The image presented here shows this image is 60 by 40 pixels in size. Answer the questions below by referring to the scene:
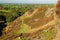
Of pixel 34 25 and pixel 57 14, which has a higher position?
pixel 57 14

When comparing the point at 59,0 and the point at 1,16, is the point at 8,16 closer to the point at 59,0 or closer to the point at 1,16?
the point at 1,16

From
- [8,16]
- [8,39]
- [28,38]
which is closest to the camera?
[28,38]

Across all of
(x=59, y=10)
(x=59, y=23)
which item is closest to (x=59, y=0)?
(x=59, y=10)

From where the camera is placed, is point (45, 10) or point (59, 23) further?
point (45, 10)

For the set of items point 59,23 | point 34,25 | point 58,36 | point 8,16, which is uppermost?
point 59,23

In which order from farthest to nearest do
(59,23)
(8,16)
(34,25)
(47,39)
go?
1. (8,16)
2. (34,25)
3. (47,39)
4. (59,23)

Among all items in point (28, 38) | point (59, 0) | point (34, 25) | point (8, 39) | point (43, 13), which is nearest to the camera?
point (59, 0)

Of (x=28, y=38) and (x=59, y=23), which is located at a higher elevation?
(x=59, y=23)

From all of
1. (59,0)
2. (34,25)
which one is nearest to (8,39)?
(34,25)

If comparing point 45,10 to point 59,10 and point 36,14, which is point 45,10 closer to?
point 36,14
